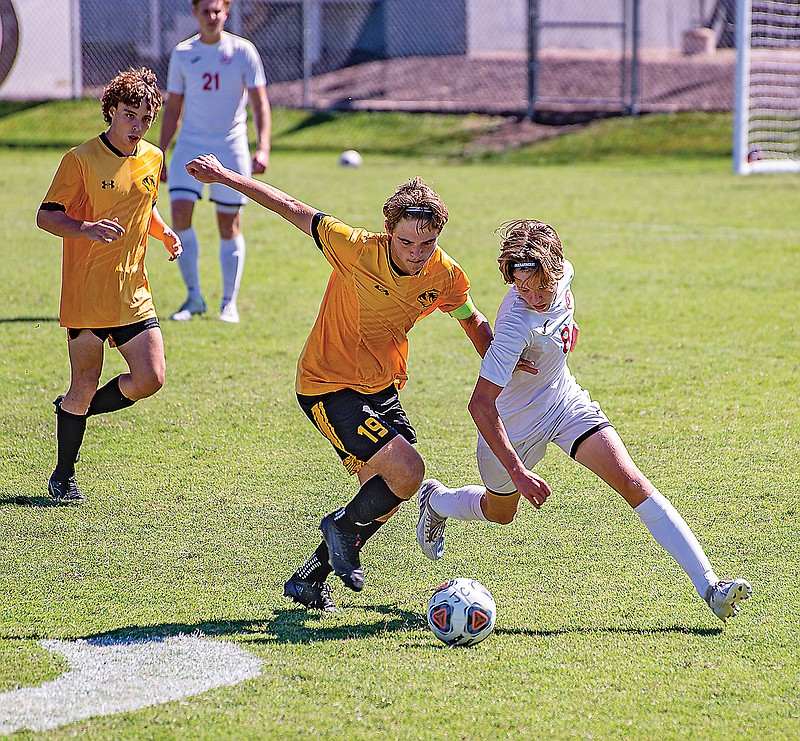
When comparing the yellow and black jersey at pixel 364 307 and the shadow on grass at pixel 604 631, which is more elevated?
the yellow and black jersey at pixel 364 307

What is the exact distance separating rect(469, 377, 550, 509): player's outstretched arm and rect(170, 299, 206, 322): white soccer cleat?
5.44 metres

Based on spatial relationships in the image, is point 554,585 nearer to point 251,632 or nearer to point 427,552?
point 427,552

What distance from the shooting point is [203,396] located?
23.9 feet

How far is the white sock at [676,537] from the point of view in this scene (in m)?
4.21

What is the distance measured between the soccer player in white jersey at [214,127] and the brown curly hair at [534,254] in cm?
514

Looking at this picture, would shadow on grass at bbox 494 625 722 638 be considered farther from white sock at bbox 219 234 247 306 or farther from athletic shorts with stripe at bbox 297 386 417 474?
white sock at bbox 219 234 247 306

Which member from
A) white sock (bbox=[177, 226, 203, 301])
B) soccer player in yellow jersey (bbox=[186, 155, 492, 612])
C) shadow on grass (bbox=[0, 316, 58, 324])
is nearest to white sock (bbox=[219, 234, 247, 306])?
white sock (bbox=[177, 226, 203, 301])

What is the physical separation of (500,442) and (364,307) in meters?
0.81

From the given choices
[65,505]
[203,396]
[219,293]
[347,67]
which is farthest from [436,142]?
[65,505]

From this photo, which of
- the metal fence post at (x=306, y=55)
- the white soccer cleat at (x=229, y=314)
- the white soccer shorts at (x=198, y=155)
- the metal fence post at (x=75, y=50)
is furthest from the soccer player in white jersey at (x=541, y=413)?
the metal fence post at (x=75, y=50)

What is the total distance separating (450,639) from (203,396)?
3635 millimetres

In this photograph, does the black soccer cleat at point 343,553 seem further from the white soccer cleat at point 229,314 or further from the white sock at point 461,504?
the white soccer cleat at point 229,314

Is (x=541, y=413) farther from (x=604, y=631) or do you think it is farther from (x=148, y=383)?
(x=148, y=383)

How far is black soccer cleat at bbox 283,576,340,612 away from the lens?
432 cm
